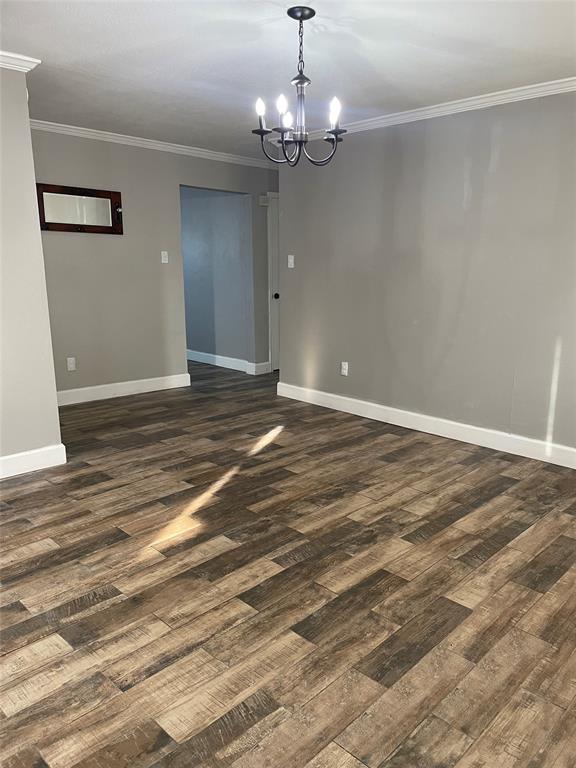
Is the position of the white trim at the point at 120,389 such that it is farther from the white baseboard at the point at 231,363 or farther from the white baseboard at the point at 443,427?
the white baseboard at the point at 443,427

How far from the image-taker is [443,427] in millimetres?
4355

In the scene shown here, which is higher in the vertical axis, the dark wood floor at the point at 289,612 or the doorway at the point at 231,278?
the doorway at the point at 231,278

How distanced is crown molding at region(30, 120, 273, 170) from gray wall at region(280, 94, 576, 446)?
40.9 inches

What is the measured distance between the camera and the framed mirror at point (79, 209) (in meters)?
4.84

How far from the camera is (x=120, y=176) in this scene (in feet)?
17.2

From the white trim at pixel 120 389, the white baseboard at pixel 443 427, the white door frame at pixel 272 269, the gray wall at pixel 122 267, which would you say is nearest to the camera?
the white baseboard at pixel 443 427

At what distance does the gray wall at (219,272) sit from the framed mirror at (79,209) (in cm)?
150

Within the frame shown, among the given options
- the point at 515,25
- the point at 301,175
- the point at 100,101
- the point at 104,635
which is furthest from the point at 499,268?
the point at 104,635

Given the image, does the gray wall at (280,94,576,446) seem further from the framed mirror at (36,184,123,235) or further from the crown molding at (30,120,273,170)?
the framed mirror at (36,184,123,235)

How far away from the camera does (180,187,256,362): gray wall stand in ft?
21.6

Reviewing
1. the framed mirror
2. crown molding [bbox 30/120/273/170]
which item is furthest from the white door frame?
the framed mirror

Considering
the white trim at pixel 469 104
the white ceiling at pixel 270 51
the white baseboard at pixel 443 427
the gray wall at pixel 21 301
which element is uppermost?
the white ceiling at pixel 270 51

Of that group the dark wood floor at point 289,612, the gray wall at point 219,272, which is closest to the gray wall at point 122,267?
the gray wall at point 219,272

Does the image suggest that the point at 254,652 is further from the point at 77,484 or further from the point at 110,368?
the point at 110,368
